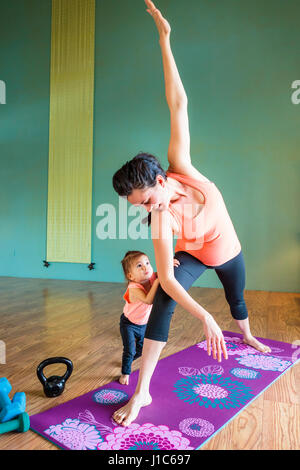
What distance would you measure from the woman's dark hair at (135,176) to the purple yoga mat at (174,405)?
2.39 ft

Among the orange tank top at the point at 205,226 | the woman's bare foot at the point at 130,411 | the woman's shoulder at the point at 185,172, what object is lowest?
the woman's bare foot at the point at 130,411

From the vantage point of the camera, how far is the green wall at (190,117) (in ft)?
Answer: 12.1

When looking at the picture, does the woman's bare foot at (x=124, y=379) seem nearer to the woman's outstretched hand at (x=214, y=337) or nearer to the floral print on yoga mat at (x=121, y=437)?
the floral print on yoga mat at (x=121, y=437)

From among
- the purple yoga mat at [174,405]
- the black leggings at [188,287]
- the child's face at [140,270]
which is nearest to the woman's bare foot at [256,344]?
the purple yoga mat at [174,405]

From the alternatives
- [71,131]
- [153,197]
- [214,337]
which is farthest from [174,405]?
[71,131]

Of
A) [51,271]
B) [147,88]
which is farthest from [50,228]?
[147,88]

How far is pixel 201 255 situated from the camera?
60.1 inches

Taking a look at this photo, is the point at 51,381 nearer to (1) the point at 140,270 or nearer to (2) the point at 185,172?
(1) the point at 140,270

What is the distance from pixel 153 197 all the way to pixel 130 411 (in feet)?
2.29

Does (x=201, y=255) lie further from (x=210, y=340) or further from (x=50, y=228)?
(x=50, y=228)

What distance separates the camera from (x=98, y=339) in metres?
2.04

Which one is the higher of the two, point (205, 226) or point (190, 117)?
point (190, 117)

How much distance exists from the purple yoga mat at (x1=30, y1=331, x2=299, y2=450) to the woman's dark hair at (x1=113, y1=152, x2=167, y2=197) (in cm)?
73
